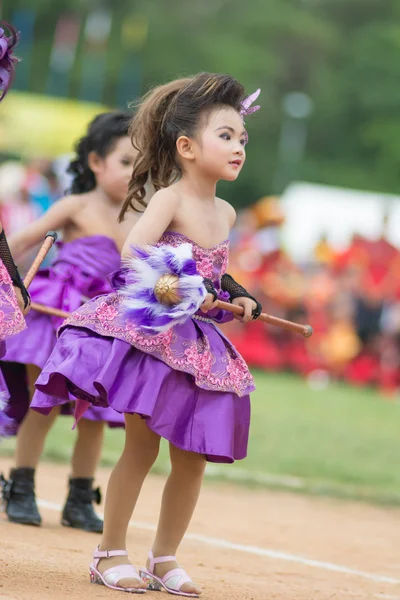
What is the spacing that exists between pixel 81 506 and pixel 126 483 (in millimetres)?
1580

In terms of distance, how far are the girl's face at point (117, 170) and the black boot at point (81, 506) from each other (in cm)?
132

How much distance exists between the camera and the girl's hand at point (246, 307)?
163 inches

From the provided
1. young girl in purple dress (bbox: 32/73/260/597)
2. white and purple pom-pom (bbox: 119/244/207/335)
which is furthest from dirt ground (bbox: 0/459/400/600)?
white and purple pom-pom (bbox: 119/244/207/335)

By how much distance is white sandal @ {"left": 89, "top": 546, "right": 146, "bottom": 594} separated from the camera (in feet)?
13.2

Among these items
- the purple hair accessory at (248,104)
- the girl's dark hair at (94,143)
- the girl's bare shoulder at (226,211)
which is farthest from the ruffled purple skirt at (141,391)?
the girl's dark hair at (94,143)

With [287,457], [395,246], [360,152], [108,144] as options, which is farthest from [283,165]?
[108,144]

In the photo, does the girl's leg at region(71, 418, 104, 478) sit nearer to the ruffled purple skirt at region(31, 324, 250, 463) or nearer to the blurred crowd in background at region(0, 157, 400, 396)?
the ruffled purple skirt at region(31, 324, 250, 463)

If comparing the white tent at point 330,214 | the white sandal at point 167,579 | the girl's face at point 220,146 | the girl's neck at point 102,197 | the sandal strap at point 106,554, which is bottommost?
the white sandal at point 167,579

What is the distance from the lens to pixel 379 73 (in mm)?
42344

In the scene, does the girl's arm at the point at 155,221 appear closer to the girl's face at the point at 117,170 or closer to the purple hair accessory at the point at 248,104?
the purple hair accessory at the point at 248,104

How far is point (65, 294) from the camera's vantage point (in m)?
5.57

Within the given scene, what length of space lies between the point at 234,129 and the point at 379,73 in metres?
39.2

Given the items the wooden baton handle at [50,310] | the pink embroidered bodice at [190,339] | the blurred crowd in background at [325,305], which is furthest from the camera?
the blurred crowd in background at [325,305]

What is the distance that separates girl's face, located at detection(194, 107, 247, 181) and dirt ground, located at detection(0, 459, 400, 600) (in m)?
1.46
